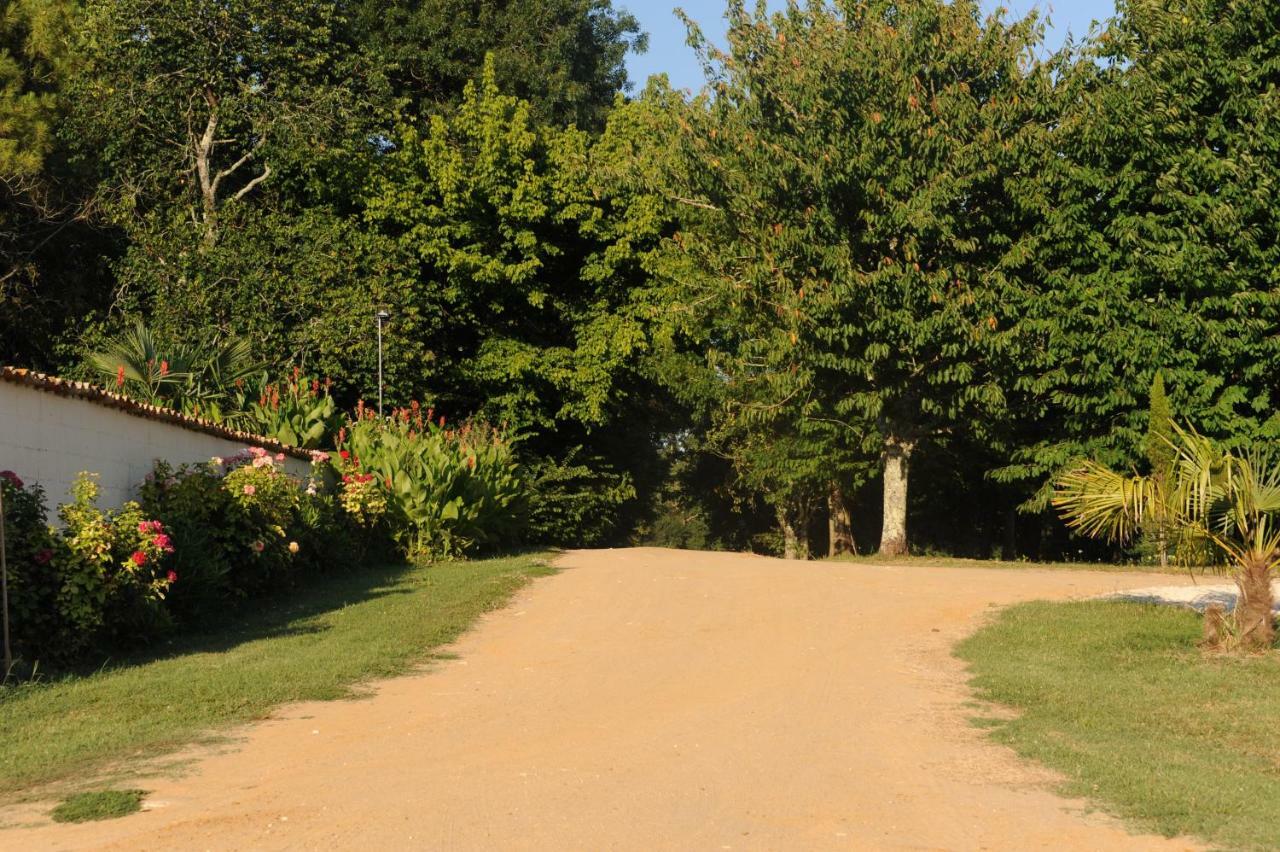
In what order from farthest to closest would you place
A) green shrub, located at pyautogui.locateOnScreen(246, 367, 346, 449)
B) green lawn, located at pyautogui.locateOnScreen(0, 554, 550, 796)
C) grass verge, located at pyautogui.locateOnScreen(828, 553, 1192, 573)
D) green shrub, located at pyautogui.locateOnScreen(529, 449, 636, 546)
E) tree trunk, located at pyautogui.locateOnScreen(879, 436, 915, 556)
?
1. green shrub, located at pyautogui.locateOnScreen(529, 449, 636, 546)
2. tree trunk, located at pyautogui.locateOnScreen(879, 436, 915, 556)
3. grass verge, located at pyautogui.locateOnScreen(828, 553, 1192, 573)
4. green shrub, located at pyautogui.locateOnScreen(246, 367, 346, 449)
5. green lawn, located at pyautogui.locateOnScreen(0, 554, 550, 796)

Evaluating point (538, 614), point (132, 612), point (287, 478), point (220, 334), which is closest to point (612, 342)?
point (220, 334)

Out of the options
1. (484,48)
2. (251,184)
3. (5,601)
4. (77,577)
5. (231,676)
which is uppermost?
(484,48)

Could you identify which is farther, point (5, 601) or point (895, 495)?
point (895, 495)

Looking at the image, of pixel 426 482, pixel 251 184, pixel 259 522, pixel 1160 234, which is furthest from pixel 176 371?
pixel 1160 234

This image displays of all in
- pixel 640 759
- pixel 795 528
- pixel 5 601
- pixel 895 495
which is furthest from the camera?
pixel 795 528

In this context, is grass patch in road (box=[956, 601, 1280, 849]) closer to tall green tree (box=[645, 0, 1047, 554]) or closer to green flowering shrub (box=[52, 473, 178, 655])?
green flowering shrub (box=[52, 473, 178, 655])

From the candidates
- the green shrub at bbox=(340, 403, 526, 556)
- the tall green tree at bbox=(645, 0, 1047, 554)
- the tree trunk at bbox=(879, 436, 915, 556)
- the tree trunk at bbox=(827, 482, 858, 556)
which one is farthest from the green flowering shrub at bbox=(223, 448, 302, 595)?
the tree trunk at bbox=(827, 482, 858, 556)

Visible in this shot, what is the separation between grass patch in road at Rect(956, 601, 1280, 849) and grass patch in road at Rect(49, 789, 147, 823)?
5.07 m

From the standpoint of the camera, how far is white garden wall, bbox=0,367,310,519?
1273 cm

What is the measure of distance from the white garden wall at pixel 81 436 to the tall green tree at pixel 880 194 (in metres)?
11.3

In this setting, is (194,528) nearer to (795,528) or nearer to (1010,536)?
(1010,536)

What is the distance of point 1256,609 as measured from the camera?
12086 mm

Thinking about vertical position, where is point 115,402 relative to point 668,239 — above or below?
below

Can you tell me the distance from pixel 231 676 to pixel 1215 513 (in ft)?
28.3
